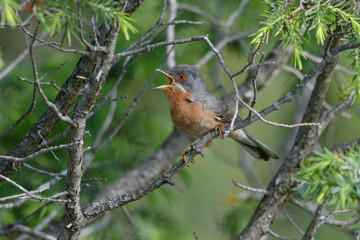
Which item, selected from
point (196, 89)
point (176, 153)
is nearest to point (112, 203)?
point (196, 89)

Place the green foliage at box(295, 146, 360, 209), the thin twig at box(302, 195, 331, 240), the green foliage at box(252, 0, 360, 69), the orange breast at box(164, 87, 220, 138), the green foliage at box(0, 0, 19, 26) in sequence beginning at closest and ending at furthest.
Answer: the green foliage at box(0, 0, 19, 26), the green foliage at box(295, 146, 360, 209), the green foliage at box(252, 0, 360, 69), the thin twig at box(302, 195, 331, 240), the orange breast at box(164, 87, 220, 138)

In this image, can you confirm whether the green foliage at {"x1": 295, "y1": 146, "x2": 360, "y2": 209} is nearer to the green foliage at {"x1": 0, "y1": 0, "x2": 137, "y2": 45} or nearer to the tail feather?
the green foliage at {"x1": 0, "y1": 0, "x2": 137, "y2": 45}

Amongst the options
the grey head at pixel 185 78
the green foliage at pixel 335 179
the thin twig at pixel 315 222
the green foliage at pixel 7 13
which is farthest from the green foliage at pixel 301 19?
the grey head at pixel 185 78

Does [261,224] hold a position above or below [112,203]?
above

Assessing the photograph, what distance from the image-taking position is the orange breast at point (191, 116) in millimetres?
4355

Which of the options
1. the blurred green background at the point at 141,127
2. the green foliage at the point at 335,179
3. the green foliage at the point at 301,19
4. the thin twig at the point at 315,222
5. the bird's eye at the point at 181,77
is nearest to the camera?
the green foliage at the point at 335,179

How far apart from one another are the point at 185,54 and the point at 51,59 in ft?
6.09

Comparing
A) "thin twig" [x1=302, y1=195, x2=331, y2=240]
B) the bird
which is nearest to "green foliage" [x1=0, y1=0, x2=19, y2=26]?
"thin twig" [x1=302, y1=195, x2=331, y2=240]

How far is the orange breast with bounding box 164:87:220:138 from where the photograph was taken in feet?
14.3

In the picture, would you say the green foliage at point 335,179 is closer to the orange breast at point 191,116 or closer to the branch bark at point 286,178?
the branch bark at point 286,178

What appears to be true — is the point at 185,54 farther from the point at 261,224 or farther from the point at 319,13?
the point at 319,13

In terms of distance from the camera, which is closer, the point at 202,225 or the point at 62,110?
the point at 62,110

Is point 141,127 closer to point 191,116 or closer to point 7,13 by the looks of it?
point 191,116

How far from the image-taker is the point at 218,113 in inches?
177
